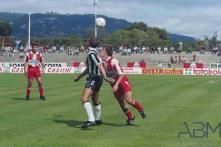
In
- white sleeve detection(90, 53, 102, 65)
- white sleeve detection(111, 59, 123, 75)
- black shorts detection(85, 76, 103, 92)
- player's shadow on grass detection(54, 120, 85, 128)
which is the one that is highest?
white sleeve detection(90, 53, 102, 65)

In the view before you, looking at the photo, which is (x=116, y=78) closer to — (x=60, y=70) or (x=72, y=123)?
(x=72, y=123)

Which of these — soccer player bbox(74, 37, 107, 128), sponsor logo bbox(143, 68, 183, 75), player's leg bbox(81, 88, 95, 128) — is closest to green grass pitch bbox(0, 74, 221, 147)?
player's leg bbox(81, 88, 95, 128)

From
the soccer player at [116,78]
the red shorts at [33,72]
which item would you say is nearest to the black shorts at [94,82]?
the soccer player at [116,78]

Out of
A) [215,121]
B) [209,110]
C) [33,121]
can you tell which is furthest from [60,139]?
[209,110]

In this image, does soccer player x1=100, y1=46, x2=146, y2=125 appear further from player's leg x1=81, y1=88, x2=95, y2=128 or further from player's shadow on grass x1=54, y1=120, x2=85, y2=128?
player's shadow on grass x1=54, y1=120, x2=85, y2=128

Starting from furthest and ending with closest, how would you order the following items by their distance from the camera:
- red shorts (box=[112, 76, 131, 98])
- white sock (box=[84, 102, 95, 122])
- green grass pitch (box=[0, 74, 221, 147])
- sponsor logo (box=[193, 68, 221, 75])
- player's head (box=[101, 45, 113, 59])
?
1. sponsor logo (box=[193, 68, 221, 75])
2. red shorts (box=[112, 76, 131, 98])
3. player's head (box=[101, 45, 113, 59])
4. white sock (box=[84, 102, 95, 122])
5. green grass pitch (box=[0, 74, 221, 147])

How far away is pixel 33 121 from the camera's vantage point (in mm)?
16375

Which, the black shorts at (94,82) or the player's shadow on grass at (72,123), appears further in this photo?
the player's shadow on grass at (72,123)

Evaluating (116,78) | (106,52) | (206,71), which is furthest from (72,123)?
(206,71)

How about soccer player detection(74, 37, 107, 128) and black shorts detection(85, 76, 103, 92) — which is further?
black shorts detection(85, 76, 103, 92)

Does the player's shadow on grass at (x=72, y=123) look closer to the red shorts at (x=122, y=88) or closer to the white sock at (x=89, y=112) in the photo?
the white sock at (x=89, y=112)

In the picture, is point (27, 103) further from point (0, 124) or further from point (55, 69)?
point (55, 69)

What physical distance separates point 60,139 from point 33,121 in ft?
11.7

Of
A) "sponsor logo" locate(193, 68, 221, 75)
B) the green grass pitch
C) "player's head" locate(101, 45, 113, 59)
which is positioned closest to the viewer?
the green grass pitch
